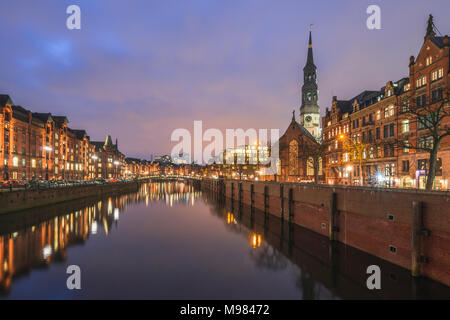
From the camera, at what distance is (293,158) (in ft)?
247

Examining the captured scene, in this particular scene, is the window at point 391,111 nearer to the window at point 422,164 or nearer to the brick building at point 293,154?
the window at point 422,164

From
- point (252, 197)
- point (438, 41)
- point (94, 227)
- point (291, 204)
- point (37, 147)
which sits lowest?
point (94, 227)

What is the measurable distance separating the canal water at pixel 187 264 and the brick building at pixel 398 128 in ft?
39.4

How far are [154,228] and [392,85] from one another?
4434 cm

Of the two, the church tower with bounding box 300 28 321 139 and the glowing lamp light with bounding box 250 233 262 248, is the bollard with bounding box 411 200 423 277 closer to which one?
the glowing lamp light with bounding box 250 233 262 248

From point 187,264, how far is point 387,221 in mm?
16148

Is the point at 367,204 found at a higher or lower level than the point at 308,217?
higher

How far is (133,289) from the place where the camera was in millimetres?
18562

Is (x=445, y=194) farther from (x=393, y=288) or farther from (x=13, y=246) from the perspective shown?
(x=13, y=246)

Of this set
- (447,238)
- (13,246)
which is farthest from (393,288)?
(13,246)

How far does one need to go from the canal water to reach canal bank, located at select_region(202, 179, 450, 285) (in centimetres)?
94

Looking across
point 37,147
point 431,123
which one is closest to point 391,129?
point 431,123

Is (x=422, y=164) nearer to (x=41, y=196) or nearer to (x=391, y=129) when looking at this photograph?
(x=391, y=129)
